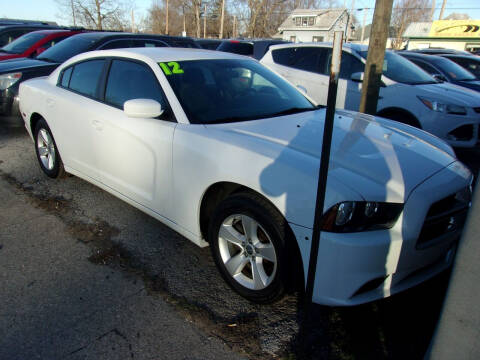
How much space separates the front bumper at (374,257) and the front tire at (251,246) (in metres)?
0.18

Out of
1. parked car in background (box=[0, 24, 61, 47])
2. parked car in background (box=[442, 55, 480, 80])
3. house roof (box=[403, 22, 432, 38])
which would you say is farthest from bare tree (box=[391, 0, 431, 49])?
parked car in background (box=[0, 24, 61, 47])

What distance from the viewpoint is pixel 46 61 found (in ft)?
22.7

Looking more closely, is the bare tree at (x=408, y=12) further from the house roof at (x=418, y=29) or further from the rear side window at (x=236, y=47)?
the rear side window at (x=236, y=47)

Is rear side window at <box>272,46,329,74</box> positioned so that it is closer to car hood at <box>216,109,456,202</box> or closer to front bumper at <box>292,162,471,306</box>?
car hood at <box>216,109,456,202</box>

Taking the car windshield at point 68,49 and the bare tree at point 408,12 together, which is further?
the bare tree at point 408,12

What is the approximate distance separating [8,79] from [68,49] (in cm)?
117

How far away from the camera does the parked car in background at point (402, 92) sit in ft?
18.2

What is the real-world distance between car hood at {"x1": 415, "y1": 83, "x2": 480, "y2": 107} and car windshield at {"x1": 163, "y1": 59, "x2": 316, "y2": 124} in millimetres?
2937

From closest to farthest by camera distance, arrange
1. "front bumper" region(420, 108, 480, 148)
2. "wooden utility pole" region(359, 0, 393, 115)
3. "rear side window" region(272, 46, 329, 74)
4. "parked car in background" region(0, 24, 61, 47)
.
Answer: "wooden utility pole" region(359, 0, 393, 115) < "front bumper" region(420, 108, 480, 148) < "rear side window" region(272, 46, 329, 74) < "parked car in background" region(0, 24, 61, 47)

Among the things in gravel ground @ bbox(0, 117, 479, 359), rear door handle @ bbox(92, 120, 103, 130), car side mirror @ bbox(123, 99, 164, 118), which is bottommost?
gravel ground @ bbox(0, 117, 479, 359)

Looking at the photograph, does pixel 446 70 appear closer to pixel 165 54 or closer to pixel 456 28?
pixel 165 54

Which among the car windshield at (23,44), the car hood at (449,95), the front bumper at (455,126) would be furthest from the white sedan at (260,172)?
the car windshield at (23,44)

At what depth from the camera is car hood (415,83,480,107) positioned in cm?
559

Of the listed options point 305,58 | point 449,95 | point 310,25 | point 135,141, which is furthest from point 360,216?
point 310,25
